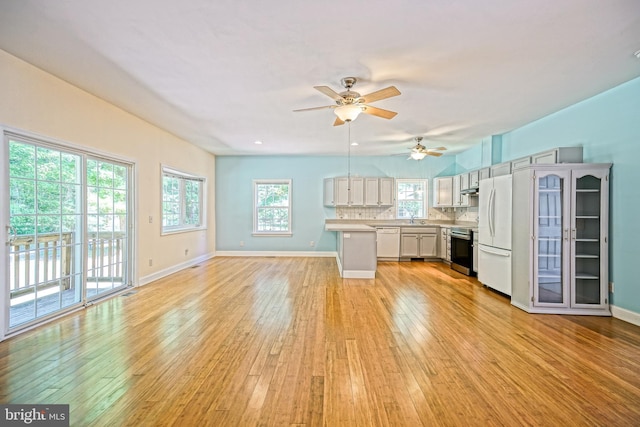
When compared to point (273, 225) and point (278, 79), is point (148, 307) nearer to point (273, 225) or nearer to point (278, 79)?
point (278, 79)

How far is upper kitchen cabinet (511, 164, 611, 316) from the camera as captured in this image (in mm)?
3777

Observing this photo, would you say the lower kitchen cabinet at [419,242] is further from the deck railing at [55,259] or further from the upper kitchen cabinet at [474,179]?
the deck railing at [55,259]

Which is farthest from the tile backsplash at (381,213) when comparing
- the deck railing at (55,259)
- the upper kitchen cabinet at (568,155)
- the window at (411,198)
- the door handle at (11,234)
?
the door handle at (11,234)

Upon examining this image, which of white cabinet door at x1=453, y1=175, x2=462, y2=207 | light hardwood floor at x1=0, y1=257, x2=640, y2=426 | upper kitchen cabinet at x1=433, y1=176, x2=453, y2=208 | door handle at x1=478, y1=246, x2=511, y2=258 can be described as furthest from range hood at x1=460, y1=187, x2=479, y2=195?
light hardwood floor at x1=0, y1=257, x2=640, y2=426

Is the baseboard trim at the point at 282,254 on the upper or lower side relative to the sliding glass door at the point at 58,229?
lower

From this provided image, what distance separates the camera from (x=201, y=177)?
752 cm

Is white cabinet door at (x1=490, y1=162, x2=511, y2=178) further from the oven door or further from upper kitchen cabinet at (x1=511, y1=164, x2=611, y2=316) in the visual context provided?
the oven door

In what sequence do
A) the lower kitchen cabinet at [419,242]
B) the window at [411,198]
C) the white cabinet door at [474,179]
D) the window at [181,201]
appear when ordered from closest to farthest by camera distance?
the window at [181,201] < the white cabinet door at [474,179] < the lower kitchen cabinet at [419,242] < the window at [411,198]

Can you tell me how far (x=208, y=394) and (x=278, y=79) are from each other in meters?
3.08

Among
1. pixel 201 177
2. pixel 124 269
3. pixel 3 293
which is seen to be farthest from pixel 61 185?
pixel 201 177

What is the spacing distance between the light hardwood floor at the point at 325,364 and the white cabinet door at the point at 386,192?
3890 mm

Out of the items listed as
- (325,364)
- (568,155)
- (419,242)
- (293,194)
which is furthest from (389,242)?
(325,364)

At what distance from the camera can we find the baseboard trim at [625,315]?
135 inches

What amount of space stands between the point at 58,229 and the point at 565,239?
20.3 ft
